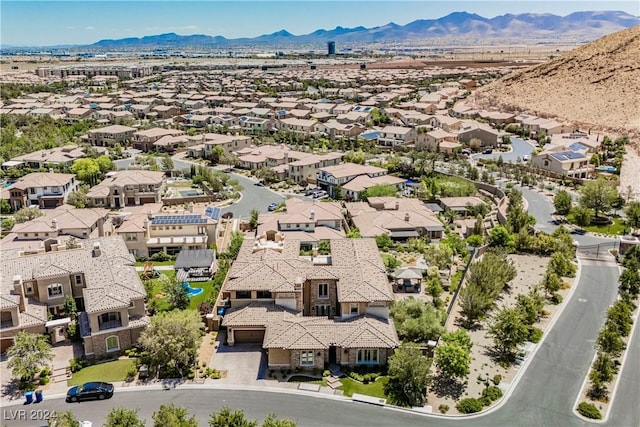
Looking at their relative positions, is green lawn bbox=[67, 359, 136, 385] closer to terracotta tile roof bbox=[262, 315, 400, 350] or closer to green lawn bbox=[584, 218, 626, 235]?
terracotta tile roof bbox=[262, 315, 400, 350]

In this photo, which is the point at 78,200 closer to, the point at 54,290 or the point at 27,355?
the point at 54,290

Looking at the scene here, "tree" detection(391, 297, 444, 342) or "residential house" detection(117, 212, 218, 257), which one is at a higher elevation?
"residential house" detection(117, 212, 218, 257)

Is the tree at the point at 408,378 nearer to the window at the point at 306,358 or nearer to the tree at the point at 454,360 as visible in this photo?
the tree at the point at 454,360

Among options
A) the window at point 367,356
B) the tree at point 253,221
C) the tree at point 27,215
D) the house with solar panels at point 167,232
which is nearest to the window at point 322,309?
the window at point 367,356

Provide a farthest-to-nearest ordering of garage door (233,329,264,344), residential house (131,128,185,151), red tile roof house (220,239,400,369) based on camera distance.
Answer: residential house (131,128,185,151) < garage door (233,329,264,344) < red tile roof house (220,239,400,369)

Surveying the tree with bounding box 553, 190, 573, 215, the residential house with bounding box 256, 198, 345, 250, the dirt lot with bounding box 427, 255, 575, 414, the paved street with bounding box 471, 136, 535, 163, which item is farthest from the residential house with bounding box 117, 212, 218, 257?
the paved street with bounding box 471, 136, 535, 163
